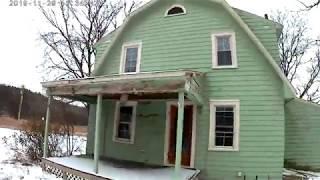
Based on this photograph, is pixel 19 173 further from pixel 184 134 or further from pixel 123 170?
pixel 184 134

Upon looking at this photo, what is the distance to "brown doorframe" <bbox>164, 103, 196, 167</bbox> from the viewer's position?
1155cm

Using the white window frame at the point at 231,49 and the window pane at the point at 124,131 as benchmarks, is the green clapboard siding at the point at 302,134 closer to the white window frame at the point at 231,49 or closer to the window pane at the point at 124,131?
the white window frame at the point at 231,49

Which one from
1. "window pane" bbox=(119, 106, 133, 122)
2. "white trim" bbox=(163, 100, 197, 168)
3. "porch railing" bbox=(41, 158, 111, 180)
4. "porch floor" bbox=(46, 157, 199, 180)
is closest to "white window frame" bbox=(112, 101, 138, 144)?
"window pane" bbox=(119, 106, 133, 122)

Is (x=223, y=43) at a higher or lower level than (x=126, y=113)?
higher

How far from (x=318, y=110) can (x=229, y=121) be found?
168 inches

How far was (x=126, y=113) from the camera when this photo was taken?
12.9 metres

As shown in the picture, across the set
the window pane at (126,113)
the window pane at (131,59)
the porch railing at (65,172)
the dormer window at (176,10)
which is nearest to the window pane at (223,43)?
the dormer window at (176,10)

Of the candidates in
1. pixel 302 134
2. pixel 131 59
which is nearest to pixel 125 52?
pixel 131 59

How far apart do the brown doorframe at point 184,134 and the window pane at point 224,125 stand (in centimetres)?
85

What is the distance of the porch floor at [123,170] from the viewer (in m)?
9.54

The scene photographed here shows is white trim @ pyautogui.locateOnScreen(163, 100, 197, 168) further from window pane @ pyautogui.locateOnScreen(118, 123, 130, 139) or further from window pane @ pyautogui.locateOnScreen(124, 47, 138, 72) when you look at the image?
window pane @ pyautogui.locateOnScreen(124, 47, 138, 72)

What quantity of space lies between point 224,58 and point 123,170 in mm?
4679

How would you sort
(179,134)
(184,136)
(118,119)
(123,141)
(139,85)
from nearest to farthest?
(179,134) → (139,85) → (184,136) → (123,141) → (118,119)

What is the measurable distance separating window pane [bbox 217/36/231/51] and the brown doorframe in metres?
2.09
